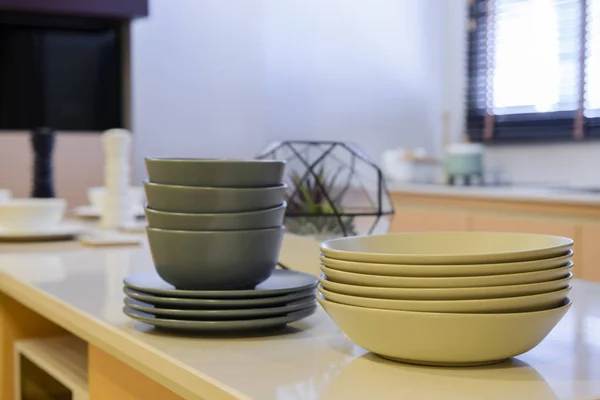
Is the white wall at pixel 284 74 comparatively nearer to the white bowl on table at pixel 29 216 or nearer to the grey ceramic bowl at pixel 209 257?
the white bowl on table at pixel 29 216

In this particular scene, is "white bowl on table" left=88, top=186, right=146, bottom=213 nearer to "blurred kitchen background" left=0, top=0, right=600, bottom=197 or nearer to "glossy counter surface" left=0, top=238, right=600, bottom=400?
"blurred kitchen background" left=0, top=0, right=600, bottom=197

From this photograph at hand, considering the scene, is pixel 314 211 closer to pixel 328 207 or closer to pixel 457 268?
pixel 328 207

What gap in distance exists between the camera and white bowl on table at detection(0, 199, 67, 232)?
1.72m

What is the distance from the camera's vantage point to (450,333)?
0.62 metres

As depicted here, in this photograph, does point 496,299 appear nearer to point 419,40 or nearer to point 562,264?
point 562,264

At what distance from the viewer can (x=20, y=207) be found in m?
1.74

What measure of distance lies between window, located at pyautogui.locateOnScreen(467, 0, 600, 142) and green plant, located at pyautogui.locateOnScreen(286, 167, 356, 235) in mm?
2527

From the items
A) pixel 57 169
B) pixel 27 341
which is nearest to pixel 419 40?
pixel 57 169

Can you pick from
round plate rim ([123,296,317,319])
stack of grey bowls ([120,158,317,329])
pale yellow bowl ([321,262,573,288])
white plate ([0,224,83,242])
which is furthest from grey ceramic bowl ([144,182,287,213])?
white plate ([0,224,83,242])

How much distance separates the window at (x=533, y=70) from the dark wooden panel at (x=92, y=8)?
1709 millimetres

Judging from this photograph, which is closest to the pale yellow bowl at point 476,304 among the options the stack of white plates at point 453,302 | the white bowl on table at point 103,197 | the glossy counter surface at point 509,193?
the stack of white plates at point 453,302

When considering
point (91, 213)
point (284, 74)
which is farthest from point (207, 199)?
point (284, 74)

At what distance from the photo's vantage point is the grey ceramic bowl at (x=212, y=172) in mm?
818

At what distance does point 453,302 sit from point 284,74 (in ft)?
10.8
